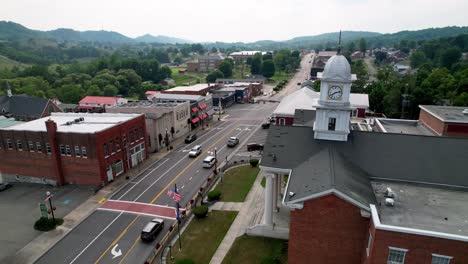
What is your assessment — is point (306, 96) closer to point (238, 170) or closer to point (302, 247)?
point (238, 170)

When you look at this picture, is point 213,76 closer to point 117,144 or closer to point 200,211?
point 117,144

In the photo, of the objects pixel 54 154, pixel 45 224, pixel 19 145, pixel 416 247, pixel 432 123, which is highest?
pixel 432 123

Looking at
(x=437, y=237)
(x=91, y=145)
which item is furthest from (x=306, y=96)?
(x=437, y=237)

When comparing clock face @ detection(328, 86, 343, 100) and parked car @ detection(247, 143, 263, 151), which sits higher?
clock face @ detection(328, 86, 343, 100)

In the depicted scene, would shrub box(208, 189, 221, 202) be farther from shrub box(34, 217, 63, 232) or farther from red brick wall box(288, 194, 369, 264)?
shrub box(34, 217, 63, 232)

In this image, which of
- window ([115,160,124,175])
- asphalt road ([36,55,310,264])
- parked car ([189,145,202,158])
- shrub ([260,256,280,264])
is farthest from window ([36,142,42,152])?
shrub ([260,256,280,264])

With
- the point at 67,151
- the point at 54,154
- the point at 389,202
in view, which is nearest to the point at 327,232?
the point at 389,202

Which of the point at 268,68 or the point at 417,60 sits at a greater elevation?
the point at 417,60

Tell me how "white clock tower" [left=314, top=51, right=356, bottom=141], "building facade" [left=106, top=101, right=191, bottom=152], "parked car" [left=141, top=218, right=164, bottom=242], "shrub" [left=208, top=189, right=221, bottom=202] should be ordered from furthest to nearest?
"building facade" [left=106, top=101, right=191, bottom=152] → "shrub" [left=208, top=189, right=221, bottom=202] → "parked car" [left=141, top=218, right=164, bottom=242] → "white clock tower" [left=314, top=51, right=356, bottom=141]
